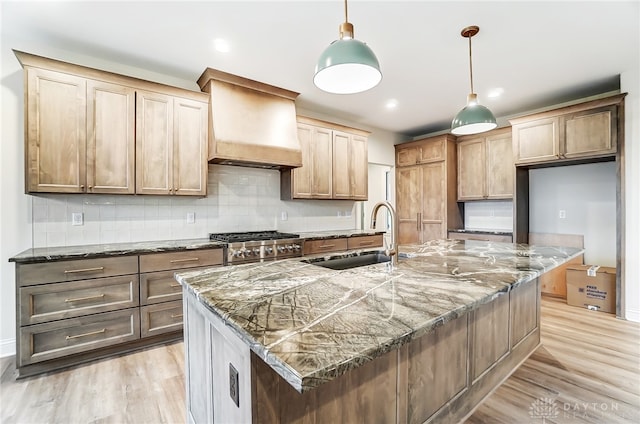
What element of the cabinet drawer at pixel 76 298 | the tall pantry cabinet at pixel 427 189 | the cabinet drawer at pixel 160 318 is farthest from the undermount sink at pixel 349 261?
the tall pantry cabinet at pixel 427 189

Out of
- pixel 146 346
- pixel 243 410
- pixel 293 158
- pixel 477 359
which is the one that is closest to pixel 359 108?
pixel 293 158

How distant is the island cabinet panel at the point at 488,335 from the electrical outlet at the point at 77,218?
3.37 m

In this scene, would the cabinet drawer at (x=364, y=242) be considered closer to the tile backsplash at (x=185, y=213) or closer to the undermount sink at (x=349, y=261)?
the tile backsplash at (x=185, y=213)

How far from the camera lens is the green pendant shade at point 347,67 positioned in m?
1.47

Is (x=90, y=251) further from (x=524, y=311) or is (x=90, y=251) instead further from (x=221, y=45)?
(x=524, y=311)

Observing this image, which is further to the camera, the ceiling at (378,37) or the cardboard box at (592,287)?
the cardboard box at (592,287)

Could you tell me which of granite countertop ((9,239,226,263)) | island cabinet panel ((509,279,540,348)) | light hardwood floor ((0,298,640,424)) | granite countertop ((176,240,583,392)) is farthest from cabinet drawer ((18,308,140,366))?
island cabinet panel ((509,279,540,348))

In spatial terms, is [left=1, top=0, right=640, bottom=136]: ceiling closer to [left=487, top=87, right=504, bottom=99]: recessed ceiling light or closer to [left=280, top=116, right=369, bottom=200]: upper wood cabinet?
[left=487, top=87, right=504, bottom=99]: recessed ceiling light

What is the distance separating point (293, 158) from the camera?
3656 mm

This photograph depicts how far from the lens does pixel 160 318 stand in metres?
2.70

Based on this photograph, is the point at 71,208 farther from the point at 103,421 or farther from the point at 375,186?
the point at 375,186

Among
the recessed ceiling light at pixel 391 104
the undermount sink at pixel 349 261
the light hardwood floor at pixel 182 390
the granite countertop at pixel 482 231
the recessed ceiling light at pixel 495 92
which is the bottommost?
the light hardwood floor at pixel 182 390

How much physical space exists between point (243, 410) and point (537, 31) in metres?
3.37

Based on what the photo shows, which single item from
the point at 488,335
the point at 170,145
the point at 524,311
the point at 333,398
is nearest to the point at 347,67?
the point at 333,398
